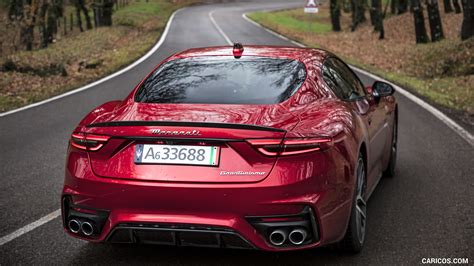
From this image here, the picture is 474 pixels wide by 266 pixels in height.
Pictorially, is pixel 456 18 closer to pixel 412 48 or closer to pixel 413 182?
pixel 412 48

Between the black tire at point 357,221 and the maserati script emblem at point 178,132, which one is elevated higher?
the maserati script emblem at point 178,132

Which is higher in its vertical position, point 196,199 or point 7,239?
point 196,199

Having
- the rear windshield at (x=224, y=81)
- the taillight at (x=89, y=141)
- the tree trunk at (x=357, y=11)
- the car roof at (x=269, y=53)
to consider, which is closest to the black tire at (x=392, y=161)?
the car roof at (x=269, y=53)

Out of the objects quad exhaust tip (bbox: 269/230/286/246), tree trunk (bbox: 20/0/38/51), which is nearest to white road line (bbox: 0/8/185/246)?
quad exhaust tip (bbox: 269/230/286/246)

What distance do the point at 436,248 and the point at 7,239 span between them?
3150 mm

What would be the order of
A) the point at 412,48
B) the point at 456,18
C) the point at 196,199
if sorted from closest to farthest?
the point at 196,199 → the point at 412,48 → the point at 456,18

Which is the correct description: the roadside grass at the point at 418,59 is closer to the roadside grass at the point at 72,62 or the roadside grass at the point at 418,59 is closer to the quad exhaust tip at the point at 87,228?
the roadside grass at the point at 72,62

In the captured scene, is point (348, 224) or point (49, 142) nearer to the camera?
point (348, 224)

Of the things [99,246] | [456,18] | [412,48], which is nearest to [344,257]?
[99,246]

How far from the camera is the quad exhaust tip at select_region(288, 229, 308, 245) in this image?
13.6ft

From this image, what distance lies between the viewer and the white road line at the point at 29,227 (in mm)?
5156

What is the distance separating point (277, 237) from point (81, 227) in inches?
49.5

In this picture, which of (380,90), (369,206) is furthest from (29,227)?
(380,90)

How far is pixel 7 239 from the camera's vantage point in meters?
5.16
